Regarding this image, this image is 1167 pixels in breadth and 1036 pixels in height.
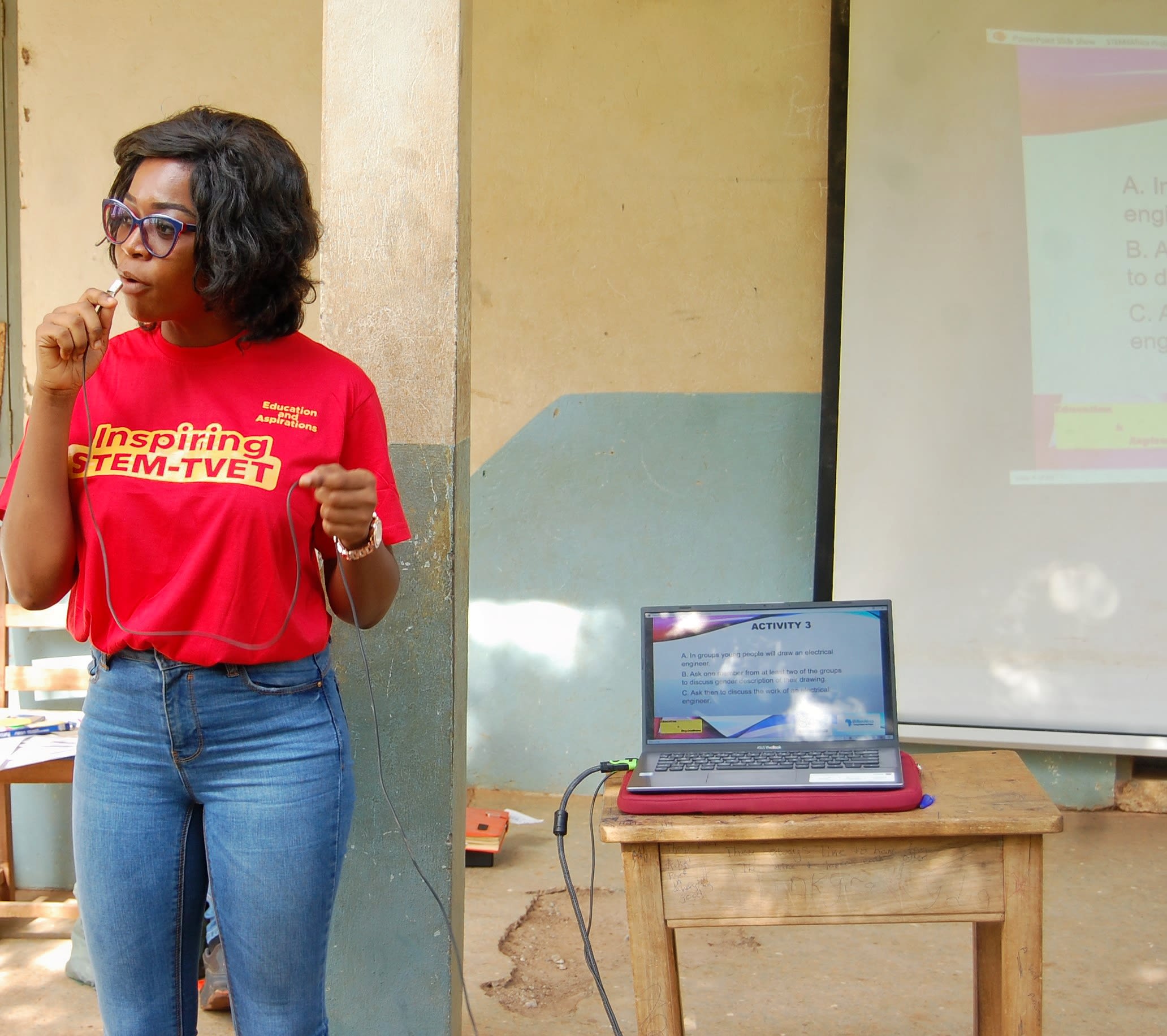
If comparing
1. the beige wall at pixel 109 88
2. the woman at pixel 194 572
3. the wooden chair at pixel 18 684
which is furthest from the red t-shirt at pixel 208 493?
the beige wall at pixel 109 88

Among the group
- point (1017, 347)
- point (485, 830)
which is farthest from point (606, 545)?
point (1017, 347)

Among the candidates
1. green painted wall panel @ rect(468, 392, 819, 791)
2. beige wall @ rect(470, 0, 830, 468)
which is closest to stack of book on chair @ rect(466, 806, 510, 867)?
green painted wall panel @ rect(468, 392, 819, 791)

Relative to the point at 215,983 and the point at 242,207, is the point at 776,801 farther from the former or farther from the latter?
the point at 215,983

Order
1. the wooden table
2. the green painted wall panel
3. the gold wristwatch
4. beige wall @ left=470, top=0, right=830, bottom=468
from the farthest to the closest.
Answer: the green painted wall panel
beige wall @ left=470, top=0, right=830, bottom=468
the wooden table
the gold wristwatch

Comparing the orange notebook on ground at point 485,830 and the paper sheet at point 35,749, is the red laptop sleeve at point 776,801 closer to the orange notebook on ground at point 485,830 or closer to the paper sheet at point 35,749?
the paper sheet at point 35,749

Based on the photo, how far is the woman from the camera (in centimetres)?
151

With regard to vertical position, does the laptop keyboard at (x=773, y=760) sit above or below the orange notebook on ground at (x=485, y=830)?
above

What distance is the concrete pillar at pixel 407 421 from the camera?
216 cm

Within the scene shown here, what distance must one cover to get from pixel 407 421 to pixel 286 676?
2.38 ft

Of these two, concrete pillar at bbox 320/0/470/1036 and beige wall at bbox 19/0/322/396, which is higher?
beige wall at bbox 19/0/322/396

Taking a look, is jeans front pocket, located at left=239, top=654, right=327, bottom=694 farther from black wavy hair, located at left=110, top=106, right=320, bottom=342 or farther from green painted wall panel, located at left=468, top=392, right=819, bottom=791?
green painted wall panel, located at left=468, top=392, right=819, bottom=791

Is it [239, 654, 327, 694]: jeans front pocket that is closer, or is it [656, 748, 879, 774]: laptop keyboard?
[239, 654, 327, 694]: jeans front pocket

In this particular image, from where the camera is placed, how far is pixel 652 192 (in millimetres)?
4258

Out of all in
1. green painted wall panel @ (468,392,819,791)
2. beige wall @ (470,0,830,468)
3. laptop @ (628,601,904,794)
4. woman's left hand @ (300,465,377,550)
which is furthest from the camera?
green painted wall panel @ (468,392,819,791)
